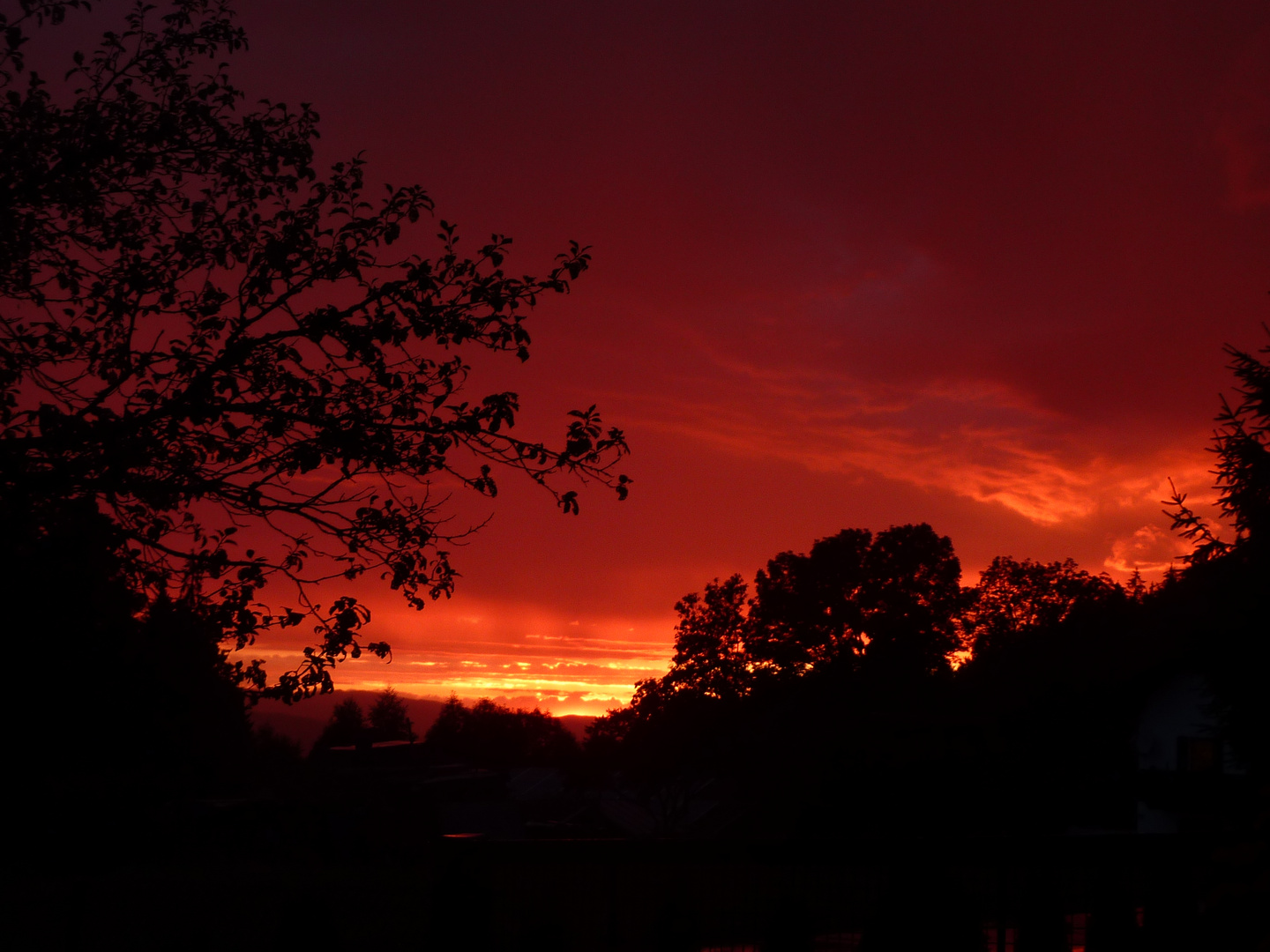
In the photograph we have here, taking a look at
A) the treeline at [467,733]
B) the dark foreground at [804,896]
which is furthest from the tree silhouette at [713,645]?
the dark foreground at [804,896]

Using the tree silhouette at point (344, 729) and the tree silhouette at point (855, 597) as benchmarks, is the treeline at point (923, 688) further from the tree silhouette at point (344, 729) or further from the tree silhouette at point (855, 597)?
the tree silhouette at point (344, 729)

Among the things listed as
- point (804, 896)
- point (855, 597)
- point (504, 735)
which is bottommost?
point (504, 735)

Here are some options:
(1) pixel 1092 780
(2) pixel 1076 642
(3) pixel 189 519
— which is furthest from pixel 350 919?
(2) pixel 1076 642

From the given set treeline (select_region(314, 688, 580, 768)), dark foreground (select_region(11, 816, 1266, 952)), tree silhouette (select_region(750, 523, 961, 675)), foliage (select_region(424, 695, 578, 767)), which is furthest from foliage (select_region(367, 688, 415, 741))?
dark foreground (select_region(11, 816, 1266, 952))

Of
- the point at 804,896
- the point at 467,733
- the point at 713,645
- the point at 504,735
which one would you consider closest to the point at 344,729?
the point at 467,733

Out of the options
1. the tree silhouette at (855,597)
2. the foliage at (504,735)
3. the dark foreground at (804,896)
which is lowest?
the foliage at (504,735)

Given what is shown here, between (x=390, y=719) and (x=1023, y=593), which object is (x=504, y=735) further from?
(x=1023, y=593)

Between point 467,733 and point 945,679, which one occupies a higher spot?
point 945,679

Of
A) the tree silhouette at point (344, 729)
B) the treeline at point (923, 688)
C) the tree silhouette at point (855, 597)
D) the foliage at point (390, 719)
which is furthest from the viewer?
the foliage at point (390, 719)

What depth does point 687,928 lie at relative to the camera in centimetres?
502

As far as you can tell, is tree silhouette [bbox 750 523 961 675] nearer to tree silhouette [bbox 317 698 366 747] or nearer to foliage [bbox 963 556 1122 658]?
foliage [bbox 963 556 1122 658]

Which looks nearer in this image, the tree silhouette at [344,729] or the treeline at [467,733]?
the treeline at [467,733]

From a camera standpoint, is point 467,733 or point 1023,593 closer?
point 1023,593

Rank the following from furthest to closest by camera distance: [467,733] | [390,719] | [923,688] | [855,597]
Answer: [390,719] < [467,733] < [855,597] < [923,688]
